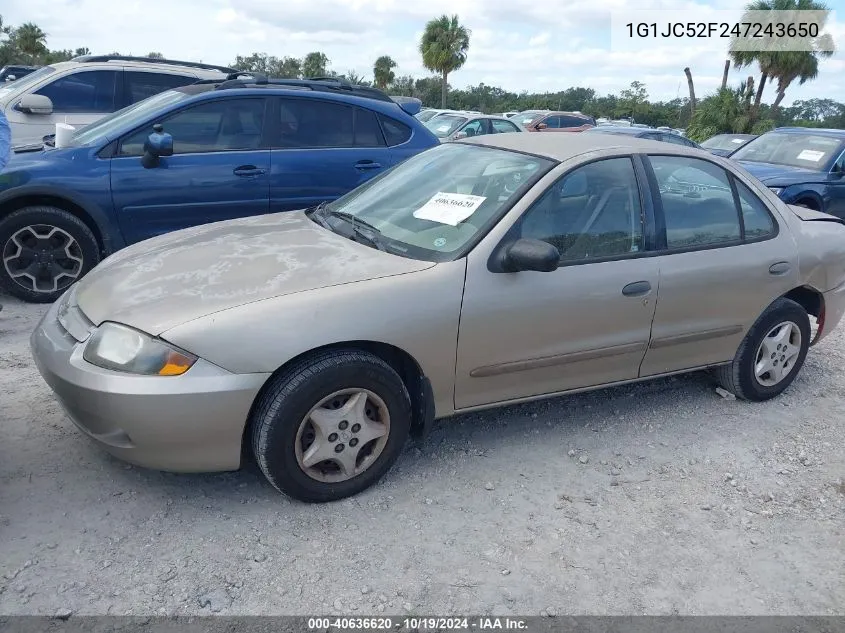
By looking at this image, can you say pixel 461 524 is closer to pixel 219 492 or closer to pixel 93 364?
pixel 219 492

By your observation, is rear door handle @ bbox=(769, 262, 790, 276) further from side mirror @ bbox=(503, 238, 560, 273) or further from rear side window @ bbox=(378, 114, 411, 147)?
rear side window @ bbox=(378, 114, 411, 147)

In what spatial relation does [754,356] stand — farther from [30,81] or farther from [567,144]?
[30,81]

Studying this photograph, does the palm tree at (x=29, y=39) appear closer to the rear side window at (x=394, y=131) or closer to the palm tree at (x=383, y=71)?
the palm tree at (x=383, y=71)

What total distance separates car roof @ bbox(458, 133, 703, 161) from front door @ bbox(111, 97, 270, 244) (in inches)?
85.7

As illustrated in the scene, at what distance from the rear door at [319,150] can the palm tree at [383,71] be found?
154ft

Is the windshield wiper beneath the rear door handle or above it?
above

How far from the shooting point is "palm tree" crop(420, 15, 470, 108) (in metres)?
42.0

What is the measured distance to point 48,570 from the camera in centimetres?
253

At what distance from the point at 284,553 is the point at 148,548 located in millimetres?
509

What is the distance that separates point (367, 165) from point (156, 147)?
1.73 metres

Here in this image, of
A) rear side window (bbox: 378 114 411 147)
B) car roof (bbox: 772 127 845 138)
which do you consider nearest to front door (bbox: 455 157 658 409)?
rear side window (bbox: 378 114 411 147)

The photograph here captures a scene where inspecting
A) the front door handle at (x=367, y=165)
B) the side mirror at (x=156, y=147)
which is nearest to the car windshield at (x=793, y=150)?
the front door handle at (x=367, y=165)

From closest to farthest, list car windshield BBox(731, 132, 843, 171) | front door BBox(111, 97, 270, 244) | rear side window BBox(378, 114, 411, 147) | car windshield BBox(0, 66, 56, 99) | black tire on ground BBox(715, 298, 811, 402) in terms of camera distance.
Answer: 1. black tire on ground BBox(715, 298, 811, 402)
2. front door BBox(111, 97, 270, 244)
3. rear side window BBox(378, 114, 411, 147)
4. car windshield BBox(0, 66, 56, 99)
5. car windshield BBox(731, 132, 843, 171)

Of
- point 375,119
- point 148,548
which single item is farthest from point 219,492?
point 375,119
